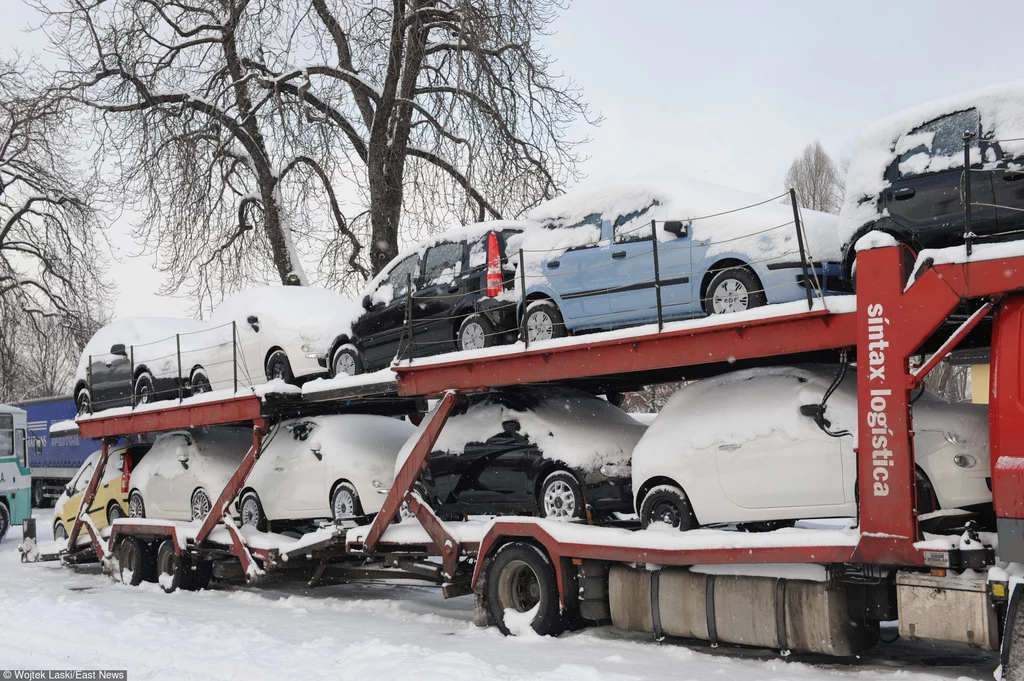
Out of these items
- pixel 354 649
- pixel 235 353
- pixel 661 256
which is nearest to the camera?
pixel 354 649

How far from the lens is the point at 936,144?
6992 mm

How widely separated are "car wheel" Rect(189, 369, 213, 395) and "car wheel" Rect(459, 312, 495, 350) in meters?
5.36

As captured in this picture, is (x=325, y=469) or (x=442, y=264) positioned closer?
(x=442, y=264)

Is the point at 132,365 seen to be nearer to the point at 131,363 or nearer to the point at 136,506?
the point at 131,363

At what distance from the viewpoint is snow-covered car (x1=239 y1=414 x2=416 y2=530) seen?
10.9 m

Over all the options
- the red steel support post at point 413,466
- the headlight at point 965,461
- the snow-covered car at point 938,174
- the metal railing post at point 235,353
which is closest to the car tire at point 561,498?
the red steel support post at point 413,466

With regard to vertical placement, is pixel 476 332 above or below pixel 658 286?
below

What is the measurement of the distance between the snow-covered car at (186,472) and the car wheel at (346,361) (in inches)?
94.2

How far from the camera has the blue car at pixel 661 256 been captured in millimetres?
7734

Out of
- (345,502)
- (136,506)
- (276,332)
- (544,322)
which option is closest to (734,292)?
(544,322)

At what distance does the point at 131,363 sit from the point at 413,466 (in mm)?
7143

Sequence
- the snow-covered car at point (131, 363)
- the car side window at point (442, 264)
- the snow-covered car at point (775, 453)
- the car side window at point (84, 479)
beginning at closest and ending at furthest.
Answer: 1. the snow-covered car at point (775, 453)
2. the car side window at point (442, 264)
3. the snow-covered car at point (131, 363)
4. the car side window at point (84, 479)

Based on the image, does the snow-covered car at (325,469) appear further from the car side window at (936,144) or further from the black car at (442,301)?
the car side window at (936,144)

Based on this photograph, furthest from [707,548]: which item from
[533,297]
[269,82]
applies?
[269,82]
